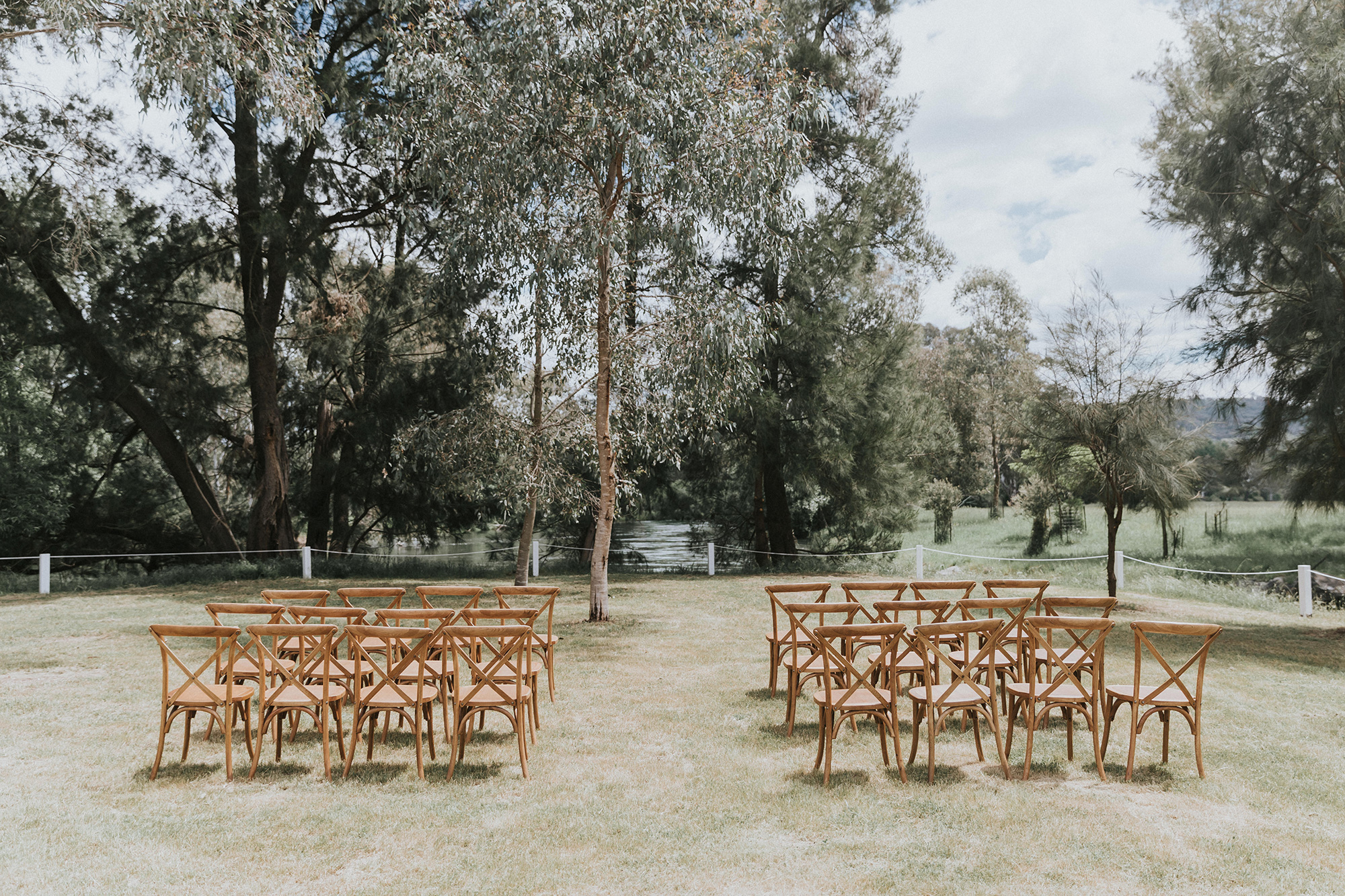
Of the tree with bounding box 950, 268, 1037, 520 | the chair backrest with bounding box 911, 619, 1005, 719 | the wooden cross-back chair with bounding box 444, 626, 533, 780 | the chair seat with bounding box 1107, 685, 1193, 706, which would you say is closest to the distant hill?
the chair seat with bounding box 1107, 685, 1193, 706

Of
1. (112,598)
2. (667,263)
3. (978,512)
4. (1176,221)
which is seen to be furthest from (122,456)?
(978,512)

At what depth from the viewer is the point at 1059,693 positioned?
5234 millimetres

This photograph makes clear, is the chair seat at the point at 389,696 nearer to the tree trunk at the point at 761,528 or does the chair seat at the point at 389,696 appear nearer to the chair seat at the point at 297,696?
the chair seat at the point at 297,696

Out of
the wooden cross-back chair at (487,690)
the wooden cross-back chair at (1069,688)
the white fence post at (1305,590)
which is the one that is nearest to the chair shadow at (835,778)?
the wooden cross-back chair at (1069,688)

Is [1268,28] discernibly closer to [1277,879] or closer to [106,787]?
[1277,879]

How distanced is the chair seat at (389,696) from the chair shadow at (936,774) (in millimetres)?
2844

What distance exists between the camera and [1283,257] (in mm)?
11656

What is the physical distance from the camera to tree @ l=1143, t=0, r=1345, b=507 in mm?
10812

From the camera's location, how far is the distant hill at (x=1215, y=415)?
13.0m

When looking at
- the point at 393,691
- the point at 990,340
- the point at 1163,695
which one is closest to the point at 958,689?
the point at 1163,695

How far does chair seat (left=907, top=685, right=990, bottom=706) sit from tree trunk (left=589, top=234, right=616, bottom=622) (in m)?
6.52

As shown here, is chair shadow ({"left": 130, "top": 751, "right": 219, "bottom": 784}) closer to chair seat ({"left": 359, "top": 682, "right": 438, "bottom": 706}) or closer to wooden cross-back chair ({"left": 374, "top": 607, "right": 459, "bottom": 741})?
chair seat ({"left": 359, "top": 682, "right": 438, "bottom": 706})

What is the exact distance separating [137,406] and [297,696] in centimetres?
1486

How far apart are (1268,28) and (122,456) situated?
24379 millimetres
